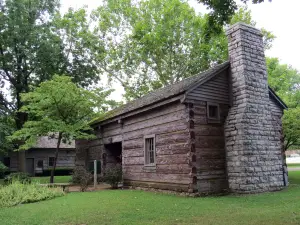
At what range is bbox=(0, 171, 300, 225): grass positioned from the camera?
682cm

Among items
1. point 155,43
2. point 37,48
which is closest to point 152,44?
point 155,43

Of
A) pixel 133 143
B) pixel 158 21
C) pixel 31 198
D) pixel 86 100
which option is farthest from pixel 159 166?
pixel 158 21

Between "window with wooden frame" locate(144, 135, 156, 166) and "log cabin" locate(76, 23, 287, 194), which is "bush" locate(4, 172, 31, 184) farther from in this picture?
"log cabin" locate(76, 23, 287, 194)

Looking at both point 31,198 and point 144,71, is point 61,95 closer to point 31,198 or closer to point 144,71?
point 31,198

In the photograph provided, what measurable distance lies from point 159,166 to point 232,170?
3.10 meters

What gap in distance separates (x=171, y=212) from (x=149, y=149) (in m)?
6.27

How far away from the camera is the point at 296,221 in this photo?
20.9 ft

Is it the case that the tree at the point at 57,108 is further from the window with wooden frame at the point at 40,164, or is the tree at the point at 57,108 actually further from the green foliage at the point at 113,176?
the window with wooden frame at the point at 40,164

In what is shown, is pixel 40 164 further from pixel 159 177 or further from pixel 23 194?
pixel 159 177

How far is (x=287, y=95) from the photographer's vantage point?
3025 centimetres

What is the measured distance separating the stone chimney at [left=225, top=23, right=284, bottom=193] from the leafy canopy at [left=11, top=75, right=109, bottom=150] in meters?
8.69

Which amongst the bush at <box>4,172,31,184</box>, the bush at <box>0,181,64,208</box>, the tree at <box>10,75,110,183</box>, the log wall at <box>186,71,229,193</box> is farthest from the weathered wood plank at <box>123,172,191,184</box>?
the bush at <box>4,172,31,184</box>

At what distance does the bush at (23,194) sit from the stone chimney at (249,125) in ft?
24.2

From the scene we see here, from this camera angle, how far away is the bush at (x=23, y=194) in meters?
10.5
